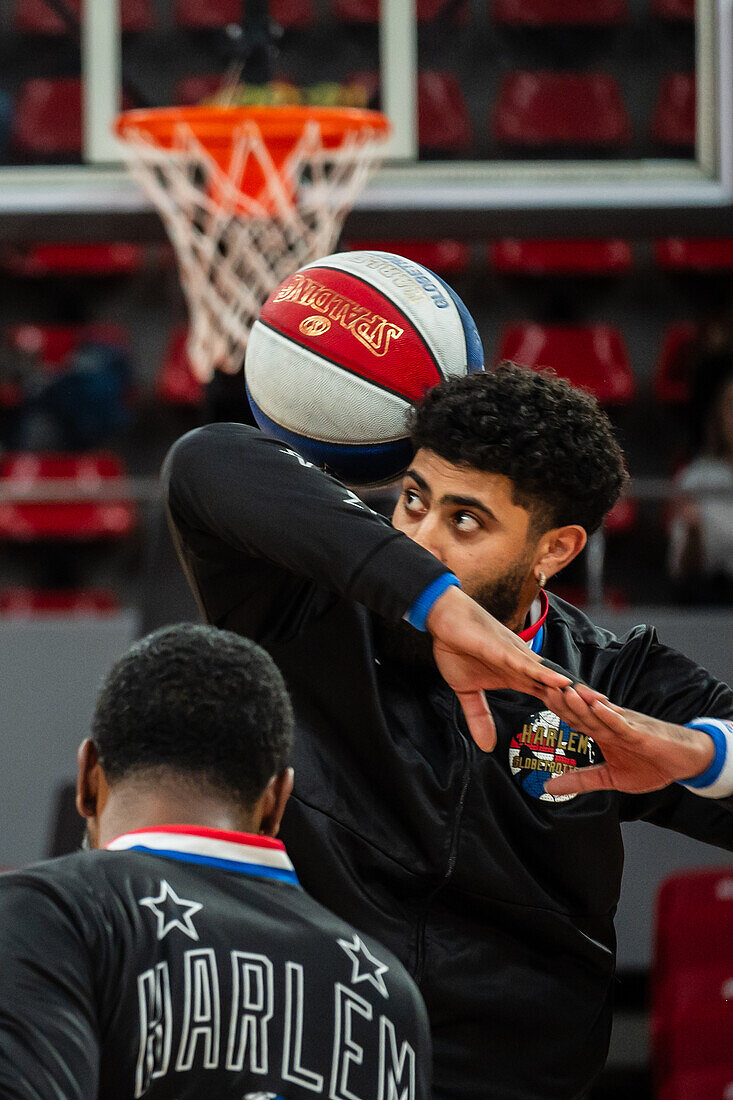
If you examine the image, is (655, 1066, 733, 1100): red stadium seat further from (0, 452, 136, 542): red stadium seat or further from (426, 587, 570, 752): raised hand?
(0, 452, 136, 542): red stadium seat

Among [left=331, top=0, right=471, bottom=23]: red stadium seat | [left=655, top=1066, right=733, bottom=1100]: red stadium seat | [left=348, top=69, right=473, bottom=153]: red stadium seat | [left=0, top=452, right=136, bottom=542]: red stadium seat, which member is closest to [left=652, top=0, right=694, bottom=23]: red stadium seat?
[left=331, top=0, right=471, bottom=23]: red stadium seat

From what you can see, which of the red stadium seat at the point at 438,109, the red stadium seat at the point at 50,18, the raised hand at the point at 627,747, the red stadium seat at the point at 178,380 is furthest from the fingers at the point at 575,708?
the red stadium seat at the point at 178,380

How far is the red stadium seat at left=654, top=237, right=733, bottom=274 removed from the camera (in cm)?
827

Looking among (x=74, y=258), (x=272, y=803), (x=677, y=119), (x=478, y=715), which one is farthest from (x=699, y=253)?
(x=272, y=803)

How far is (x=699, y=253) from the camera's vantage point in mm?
8289

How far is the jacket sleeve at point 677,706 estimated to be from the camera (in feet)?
6.31

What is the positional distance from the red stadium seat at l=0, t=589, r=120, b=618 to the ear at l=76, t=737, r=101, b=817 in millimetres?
5602

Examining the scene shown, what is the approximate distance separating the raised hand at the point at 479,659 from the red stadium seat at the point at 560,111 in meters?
5.62

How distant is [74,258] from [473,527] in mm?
6996

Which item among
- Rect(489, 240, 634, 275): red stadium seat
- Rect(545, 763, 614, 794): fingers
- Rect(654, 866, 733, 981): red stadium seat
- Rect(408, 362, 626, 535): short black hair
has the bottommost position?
Rect(654, 866, 733, 981): red stadium seat

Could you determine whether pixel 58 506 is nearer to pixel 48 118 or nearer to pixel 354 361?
pixel 48 118

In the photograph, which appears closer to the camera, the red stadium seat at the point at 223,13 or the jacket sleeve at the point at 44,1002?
the jacket sleeve at the point at 44,1002

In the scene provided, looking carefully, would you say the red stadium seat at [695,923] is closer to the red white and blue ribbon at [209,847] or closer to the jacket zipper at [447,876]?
the jacket zipper at [447,876]

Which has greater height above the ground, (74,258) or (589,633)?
(589,633)
